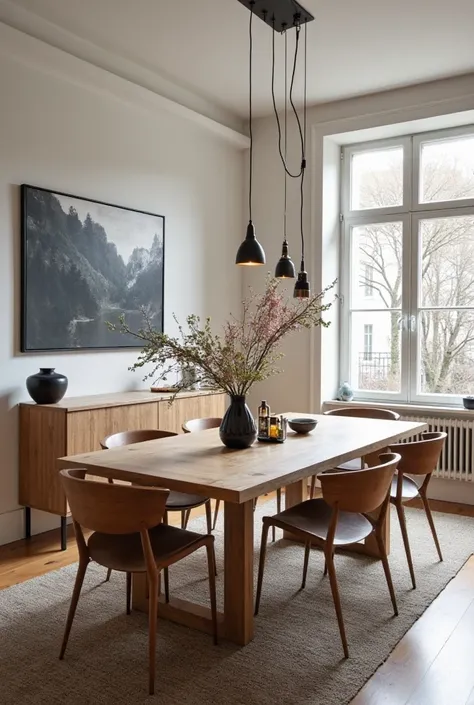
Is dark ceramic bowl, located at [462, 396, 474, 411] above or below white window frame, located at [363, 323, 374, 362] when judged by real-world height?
below

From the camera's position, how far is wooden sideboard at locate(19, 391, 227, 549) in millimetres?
3744

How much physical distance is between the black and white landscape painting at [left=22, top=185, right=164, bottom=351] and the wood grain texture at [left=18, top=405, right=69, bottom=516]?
18.6 inches

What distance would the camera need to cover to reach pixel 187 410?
4.65 metres

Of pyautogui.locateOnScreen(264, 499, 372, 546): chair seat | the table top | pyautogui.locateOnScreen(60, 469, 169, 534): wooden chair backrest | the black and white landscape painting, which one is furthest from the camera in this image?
the black and white landscape painting

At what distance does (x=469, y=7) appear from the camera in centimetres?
378

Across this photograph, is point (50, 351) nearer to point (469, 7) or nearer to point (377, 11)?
point (377, 11)

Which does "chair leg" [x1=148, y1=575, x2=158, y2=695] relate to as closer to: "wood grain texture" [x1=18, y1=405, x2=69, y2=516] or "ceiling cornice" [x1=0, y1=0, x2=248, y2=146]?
"wood grain texture" [x1=18, y1=405, x2=69, y2=516]

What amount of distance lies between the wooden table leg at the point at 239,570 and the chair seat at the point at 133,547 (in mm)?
137

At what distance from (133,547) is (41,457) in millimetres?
1525

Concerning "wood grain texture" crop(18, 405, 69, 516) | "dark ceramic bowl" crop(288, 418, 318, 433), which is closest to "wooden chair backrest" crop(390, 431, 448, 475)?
"dark ceramic bowl" crop(288, 418, 318, 433)

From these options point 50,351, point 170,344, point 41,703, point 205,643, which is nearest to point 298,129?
point 50,351

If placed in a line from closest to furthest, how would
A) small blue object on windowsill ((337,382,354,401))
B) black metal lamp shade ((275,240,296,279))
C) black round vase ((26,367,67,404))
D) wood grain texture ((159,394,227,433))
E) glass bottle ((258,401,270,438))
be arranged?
1. glass bottle ((258,401,270,438))
2. black metal lamp shade ((275,240,296,279))
3. black round vase ((26,367,67,404))
4. wood grain texture ((159,394,227,433))
5. small blue object on windowsill ((337,382,354,401))

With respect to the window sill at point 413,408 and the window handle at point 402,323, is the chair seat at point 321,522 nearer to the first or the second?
the window sill at point 413,408

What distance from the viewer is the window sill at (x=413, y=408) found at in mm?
4906
